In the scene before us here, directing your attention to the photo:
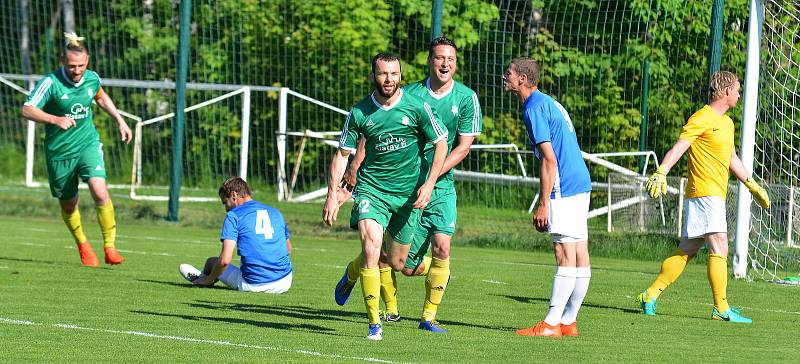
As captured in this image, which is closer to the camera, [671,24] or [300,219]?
[671,24]

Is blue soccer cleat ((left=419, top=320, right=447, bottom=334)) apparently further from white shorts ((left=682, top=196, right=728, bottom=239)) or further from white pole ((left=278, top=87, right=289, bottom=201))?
white pole ((left=278, top=87, right=289, bottom=201))

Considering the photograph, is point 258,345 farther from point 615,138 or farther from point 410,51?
point 410,51

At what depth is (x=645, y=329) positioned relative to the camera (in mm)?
9398

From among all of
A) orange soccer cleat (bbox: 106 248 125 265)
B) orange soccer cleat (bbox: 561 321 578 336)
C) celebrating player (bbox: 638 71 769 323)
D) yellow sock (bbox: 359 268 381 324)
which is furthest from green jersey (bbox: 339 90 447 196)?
orange soccer cleat (bbox: 106 248 125 265)

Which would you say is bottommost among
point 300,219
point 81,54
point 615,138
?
point 300,219

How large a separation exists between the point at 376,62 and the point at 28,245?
28.0ft

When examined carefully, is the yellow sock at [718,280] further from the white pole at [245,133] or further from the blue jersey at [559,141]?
the white pole at [245,133]

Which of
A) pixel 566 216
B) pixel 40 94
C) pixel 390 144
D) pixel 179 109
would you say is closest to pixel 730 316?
pixel 566 216

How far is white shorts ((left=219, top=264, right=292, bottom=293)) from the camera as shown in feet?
37.2

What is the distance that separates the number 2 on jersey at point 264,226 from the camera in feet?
36.1

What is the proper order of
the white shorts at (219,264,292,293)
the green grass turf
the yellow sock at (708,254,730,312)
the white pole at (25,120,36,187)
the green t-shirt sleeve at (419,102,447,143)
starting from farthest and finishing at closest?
the white pole at (25,120,36,187) < the white shorts at (219,264,292,293) < the yellow sock at (708,254,730,312) < the green t-shirt sleeve at (419,102,447,143) < the green grass turf

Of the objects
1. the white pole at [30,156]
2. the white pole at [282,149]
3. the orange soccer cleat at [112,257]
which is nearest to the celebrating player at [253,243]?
the orange soccer cleat at [112,257]

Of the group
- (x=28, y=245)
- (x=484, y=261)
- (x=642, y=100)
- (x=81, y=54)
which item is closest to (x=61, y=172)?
(x=81, y=54)

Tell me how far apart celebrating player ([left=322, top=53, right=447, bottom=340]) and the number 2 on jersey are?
248 centimetres
